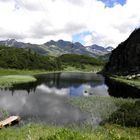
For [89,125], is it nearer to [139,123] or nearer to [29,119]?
[139,123]

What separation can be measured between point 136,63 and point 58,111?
152957 mm

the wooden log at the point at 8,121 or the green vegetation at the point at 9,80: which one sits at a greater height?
the green vegetation at the point at 9,80

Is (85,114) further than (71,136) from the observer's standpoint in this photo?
Yes

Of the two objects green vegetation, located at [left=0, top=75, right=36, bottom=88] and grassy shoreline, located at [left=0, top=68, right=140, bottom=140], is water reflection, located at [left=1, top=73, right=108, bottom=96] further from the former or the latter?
grassy shoreline, located at [left=0, top=68, right=140, bottom=140]

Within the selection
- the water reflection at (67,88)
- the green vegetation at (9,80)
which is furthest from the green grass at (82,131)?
the green vegetation at (9,80)

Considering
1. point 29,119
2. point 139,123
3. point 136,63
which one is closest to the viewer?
point 139,123

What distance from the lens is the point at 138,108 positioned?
4594 centimetres

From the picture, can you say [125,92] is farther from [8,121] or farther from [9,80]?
[8,121]

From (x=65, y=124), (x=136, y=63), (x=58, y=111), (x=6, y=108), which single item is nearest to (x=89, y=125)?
(x=65, y=124)

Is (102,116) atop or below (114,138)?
below

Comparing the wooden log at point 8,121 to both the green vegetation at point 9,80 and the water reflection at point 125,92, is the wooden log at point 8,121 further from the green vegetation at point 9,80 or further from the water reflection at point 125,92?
the green vegetation at point 9,80

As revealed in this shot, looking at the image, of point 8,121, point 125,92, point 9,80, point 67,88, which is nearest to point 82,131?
point 8,121

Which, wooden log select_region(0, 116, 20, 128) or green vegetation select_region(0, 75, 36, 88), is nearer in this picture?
wooden log select_region(0, 116, 20, 128)

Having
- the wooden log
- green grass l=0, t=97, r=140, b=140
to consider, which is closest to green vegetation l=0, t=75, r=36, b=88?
green grass l=0, t=97, r=140, b=140
